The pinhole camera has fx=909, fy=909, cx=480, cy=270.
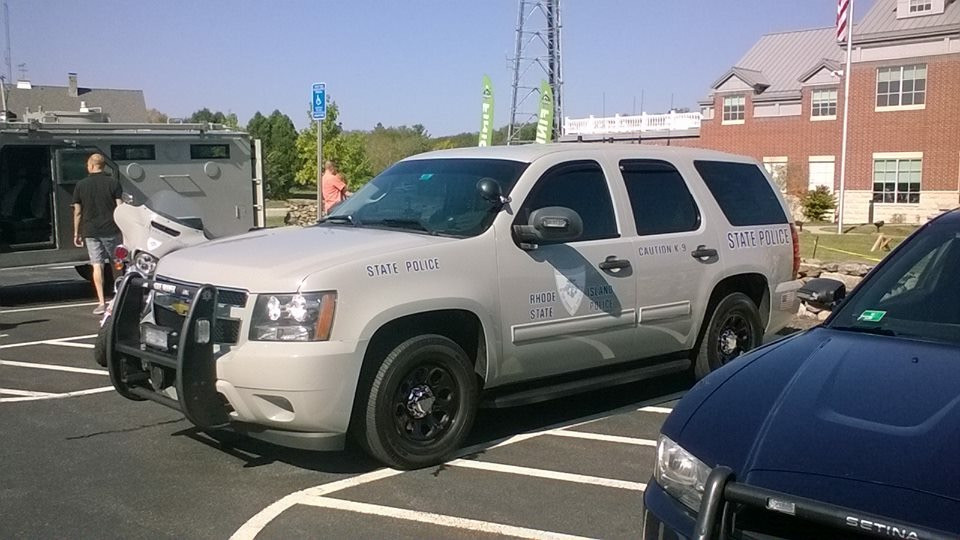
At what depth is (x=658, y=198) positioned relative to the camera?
6.73 meters

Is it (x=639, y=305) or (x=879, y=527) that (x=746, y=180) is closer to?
(x=639, y=305)

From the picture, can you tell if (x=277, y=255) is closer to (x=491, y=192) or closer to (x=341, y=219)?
(x=341, y=219)

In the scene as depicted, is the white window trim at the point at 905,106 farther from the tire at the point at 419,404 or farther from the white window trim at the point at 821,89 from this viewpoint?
the tire at the point at 419,404

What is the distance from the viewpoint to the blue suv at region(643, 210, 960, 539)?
8.41 ft

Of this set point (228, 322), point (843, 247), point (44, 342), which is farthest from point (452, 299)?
point (843, 247)

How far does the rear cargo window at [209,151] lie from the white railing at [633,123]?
4040 cm

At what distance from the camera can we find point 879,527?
2477 millimetres

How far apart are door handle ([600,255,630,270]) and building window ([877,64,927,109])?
119 feet

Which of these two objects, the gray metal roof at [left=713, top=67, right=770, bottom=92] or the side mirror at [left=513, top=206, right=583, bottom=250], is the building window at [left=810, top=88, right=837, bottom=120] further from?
the side mirror at [left=513, top=206, right=583, bottom=250]

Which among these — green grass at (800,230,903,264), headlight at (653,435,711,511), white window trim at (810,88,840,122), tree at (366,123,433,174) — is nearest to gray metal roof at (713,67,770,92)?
white window trim at (810,88,840,122)

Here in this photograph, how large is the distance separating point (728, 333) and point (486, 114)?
2629 centimetres

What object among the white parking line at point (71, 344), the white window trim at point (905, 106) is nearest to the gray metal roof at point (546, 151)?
the white parking line at point (71, 344)

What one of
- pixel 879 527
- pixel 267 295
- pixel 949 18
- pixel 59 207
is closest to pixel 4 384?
pixel 267 295

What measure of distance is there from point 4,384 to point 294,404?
4.09 m
